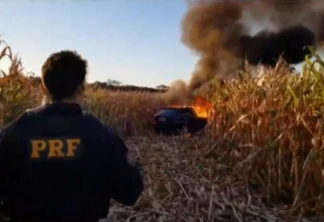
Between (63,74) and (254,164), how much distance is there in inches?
155

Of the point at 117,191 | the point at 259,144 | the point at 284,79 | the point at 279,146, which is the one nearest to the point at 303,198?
the point at 279,146

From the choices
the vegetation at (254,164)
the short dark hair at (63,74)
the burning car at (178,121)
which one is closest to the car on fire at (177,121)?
the burning car at (178,121)

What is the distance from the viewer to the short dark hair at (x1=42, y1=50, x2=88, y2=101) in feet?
7.66

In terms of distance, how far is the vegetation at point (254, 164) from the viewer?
479cm

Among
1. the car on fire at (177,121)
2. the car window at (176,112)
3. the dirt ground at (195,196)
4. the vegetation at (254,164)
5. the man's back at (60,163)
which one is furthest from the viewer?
the car window at (176,112)

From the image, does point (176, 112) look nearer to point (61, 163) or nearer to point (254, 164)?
point (254, 164)

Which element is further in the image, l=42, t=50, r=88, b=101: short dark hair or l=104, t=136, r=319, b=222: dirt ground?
l=104, t=136, r=319, b=222: dirt ground

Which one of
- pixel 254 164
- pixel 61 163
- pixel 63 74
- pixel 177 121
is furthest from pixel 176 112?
pixel 61 163

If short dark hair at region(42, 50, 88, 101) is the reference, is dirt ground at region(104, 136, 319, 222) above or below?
below

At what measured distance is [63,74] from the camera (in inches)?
93.0

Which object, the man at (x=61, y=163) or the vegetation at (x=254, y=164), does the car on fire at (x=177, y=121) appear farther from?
the man at (x=61, y=163)

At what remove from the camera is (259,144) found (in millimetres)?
6344

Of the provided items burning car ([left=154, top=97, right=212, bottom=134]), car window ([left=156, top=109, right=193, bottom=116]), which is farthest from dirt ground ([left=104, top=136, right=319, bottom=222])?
car window ([left=156, top=109, right=193, bottom=116])

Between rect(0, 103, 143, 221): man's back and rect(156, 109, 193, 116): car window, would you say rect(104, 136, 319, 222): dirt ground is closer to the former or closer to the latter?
rect(0, 103, 143, 221): man's back
